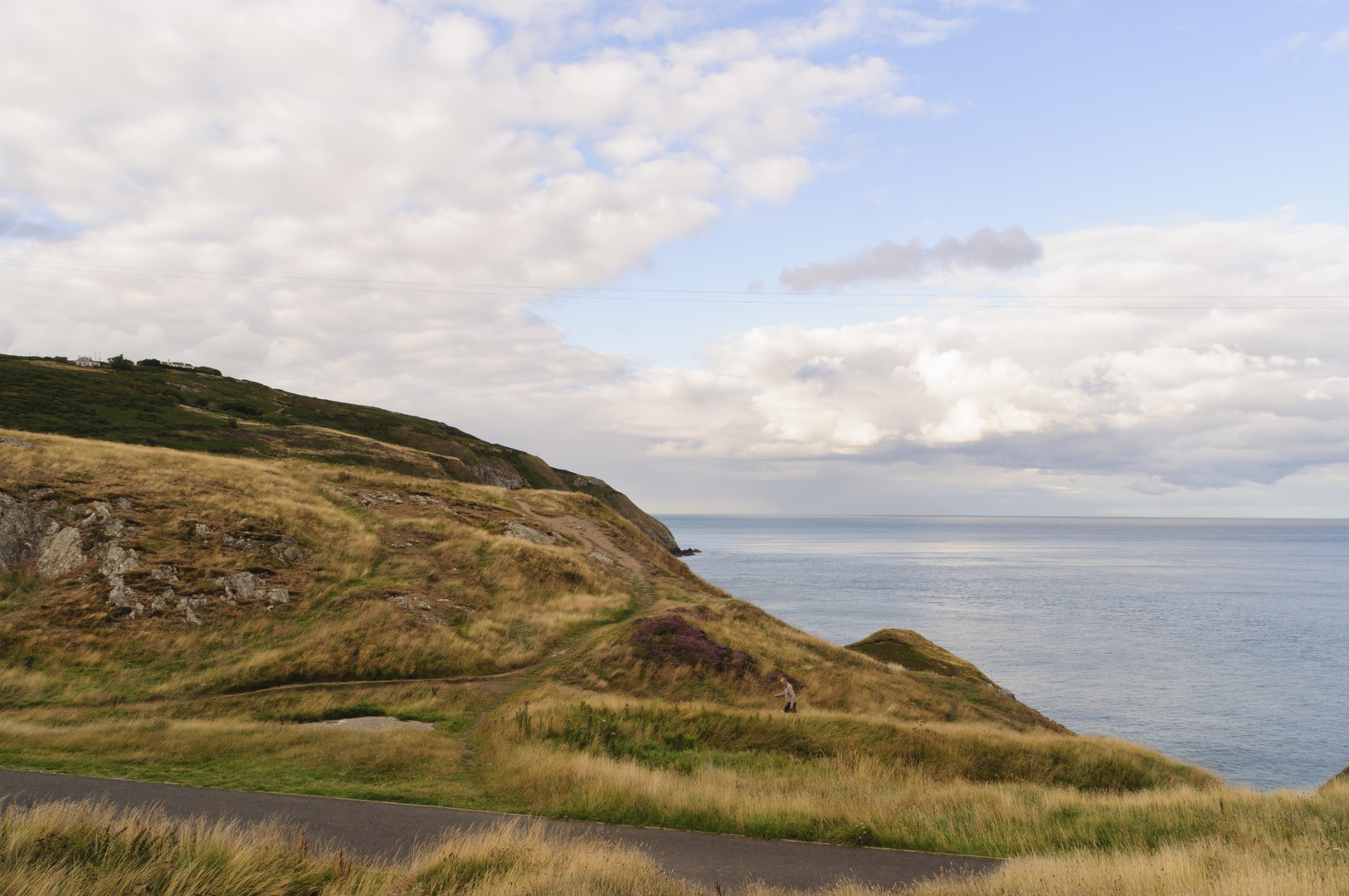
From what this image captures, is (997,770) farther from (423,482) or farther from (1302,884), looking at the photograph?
(423,482)

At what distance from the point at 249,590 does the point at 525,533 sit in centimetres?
1629

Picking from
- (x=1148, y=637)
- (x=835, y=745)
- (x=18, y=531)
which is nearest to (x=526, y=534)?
(x=18, y=531)

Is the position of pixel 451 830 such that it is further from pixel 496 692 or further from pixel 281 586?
pixel 281 586

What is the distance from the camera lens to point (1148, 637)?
219 feet

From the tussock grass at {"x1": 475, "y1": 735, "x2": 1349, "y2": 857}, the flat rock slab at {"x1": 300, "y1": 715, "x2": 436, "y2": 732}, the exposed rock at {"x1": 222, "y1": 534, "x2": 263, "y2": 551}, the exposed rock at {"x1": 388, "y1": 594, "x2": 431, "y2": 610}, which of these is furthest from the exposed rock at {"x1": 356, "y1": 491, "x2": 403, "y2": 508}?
the tussock grass at {"x1": 475, "y1": 735, "x2": 1349, "y2": 857}

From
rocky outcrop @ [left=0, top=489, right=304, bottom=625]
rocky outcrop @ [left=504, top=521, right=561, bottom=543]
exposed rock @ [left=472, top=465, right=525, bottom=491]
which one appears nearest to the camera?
rocky outcrop @ [left=0, top=489, right=304, bottom=625]

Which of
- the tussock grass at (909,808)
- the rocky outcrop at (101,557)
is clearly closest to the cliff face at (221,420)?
the rocky outcrop at (101,557)

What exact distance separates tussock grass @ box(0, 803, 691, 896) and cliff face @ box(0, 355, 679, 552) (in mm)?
56082

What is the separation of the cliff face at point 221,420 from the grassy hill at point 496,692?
65.7 ft

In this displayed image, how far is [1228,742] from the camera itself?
3794cm

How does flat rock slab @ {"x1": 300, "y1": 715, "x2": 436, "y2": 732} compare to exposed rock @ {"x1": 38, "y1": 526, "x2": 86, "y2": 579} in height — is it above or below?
below

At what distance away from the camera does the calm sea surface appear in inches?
1558

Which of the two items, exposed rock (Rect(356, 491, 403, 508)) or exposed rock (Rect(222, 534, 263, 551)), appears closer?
exposed rock (Rect(222, 534, 263, 551))

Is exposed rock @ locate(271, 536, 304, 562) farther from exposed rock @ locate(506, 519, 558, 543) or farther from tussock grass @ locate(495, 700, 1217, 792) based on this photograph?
tussock grass @ locate(495, 700, 1217, 792)
